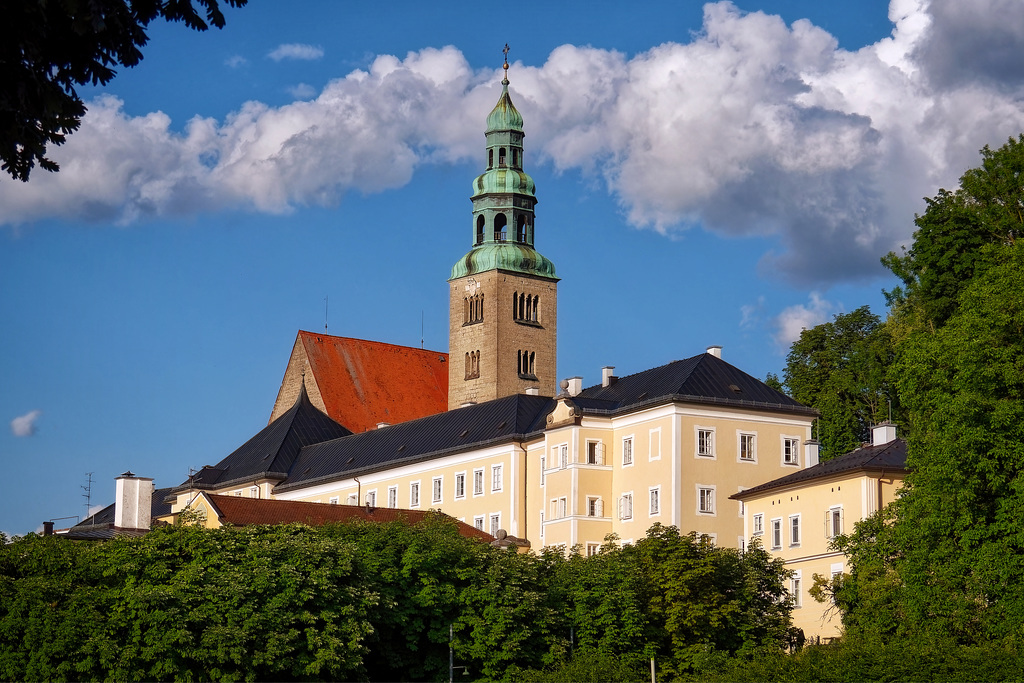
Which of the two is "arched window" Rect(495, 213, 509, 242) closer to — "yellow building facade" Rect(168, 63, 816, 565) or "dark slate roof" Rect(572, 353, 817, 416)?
"yellow building facade" Rect(168, 63, 816, 565)

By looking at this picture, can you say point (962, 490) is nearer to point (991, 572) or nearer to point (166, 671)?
point (991, 572)

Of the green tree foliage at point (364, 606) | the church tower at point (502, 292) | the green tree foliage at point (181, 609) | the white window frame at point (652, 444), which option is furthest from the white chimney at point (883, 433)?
the church tower at point (502, 292)

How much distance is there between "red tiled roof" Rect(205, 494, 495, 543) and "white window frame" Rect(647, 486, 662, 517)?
7.90 metres

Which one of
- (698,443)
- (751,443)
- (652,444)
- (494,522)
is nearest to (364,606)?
(652,444)

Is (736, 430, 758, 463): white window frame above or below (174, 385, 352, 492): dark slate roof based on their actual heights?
below

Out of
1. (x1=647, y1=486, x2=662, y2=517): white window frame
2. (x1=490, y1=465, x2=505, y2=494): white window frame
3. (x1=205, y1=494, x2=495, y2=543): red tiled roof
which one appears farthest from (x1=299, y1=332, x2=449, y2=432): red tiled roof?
(x1=647, y1=486, x2=662, y2=517): white window frame

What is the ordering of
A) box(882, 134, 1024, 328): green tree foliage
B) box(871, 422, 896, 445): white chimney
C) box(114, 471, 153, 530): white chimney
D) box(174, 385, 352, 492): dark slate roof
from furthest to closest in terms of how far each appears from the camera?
box(174, 385, 352, 492): dark slate roof, box(114, 471, 153, 530): white chimney, box(871, 422, 896, 445): white chimney, box(882, 134, 1024, 328): green tree foliage

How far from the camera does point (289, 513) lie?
264 ft

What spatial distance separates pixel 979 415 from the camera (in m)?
48.8

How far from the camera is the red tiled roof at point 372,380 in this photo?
5084 inches

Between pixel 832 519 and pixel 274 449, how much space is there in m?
49.3

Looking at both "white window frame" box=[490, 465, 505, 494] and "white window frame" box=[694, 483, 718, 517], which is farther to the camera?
"white window frame" box=[490, 465, 505, 494]

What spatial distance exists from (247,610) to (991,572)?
22575 mm

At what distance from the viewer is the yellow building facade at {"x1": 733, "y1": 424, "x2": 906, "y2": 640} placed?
6844 cm
